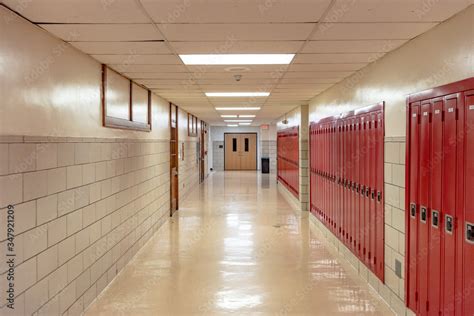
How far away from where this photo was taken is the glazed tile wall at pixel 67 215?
115 inches

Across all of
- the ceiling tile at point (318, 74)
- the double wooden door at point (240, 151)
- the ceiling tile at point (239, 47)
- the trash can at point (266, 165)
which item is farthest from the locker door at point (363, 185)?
the double wooden door at point (240, 151)

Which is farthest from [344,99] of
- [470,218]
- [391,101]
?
[470,218]

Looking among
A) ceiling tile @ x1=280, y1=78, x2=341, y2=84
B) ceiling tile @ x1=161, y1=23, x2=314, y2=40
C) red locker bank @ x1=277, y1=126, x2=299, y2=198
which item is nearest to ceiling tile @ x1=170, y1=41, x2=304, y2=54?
ceiling tile @ x1=161, y1=23, x2=314, y2=40

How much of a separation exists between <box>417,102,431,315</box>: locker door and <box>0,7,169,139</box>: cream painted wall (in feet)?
9.71

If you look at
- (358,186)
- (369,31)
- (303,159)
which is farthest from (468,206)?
(303,159)

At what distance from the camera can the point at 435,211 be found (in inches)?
129

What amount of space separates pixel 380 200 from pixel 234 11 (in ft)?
8.88

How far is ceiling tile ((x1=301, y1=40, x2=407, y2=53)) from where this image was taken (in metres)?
3.83

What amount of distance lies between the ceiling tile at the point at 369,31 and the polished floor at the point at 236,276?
8.14 feet

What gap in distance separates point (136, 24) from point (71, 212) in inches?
68.8

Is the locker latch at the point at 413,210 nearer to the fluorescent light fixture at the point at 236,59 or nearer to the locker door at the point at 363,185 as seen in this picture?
the locker door at the point at 363,185

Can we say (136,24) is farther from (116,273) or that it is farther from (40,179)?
(116,273)

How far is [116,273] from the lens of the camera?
5.21m

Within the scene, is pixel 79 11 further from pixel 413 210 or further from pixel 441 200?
pixel 413 210
